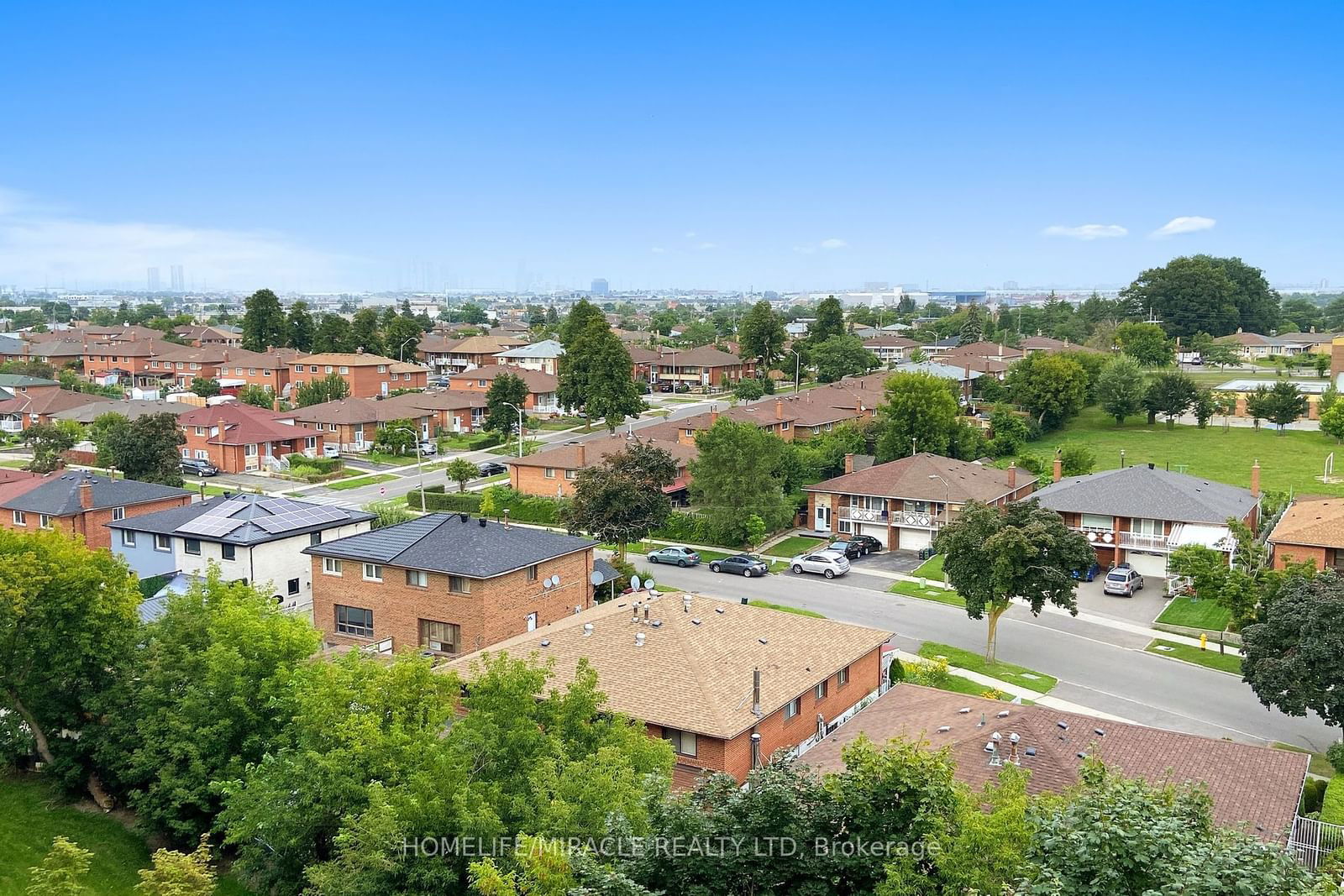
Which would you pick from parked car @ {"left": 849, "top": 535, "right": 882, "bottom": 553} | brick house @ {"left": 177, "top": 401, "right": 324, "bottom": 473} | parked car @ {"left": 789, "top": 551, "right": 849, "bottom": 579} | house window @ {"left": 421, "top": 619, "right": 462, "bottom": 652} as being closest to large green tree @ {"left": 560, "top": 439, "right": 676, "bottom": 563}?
parked car @ {"left": 789, "top": 551, "right": 849, "bottom": 579}

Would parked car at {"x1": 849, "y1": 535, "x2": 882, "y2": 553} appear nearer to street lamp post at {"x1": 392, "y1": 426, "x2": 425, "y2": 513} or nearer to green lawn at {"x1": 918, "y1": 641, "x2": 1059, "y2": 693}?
green lawn at {"x1": 918, "y1": 641, "x2": 1059, "y2": 693}

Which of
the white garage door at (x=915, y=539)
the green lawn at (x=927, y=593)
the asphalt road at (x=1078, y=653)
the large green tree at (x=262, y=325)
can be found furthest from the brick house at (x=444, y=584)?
the large green tree at (x=262, y=325)

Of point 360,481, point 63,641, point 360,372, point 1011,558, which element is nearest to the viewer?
point 63,641

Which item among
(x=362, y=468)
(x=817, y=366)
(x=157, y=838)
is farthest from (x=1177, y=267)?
(x=157, y=838)

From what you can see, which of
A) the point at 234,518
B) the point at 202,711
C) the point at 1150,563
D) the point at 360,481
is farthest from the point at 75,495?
the point at 1150,563

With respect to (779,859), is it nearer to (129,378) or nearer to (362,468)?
(362,468)

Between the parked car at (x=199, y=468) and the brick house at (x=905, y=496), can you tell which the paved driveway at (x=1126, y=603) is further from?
the parked car at (x=199, y=468)

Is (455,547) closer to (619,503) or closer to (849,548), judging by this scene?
(619,503)
